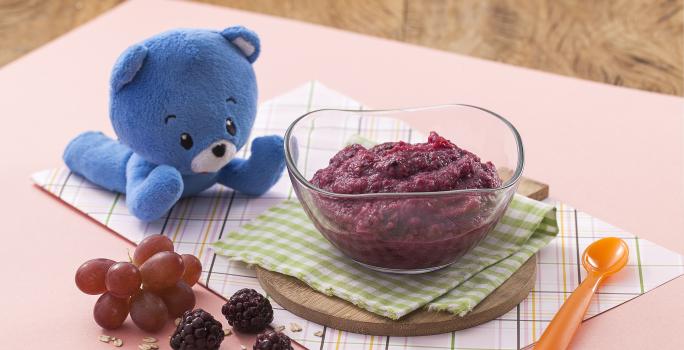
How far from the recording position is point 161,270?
1521 millimetres

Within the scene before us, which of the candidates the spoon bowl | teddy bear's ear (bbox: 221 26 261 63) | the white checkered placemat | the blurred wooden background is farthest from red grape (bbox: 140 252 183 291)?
the blurred wooden background

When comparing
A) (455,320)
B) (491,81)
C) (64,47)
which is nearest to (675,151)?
(491,81)

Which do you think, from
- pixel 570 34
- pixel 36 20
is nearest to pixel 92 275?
pixel 36 20

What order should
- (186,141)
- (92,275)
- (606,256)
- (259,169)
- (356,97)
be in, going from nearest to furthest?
(92,275), (606,256), (186,141), (259,169), (356,97)

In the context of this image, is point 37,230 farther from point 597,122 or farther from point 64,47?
point 597,122

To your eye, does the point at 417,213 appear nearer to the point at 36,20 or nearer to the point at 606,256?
the point at 606,256

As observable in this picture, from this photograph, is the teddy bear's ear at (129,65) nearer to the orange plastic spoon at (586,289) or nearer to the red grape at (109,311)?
the red grape at (109,311)

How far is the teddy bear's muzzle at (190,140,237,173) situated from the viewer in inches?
69.7

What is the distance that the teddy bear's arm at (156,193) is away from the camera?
174 cm

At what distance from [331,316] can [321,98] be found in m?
0.83

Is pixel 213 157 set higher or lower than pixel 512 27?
higher

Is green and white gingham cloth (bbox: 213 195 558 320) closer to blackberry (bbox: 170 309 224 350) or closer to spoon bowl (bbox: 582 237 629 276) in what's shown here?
spoon bowl (bbox: 582 237 629 276)

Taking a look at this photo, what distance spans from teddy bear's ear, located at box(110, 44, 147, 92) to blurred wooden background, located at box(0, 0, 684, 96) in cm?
159

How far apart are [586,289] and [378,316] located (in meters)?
0.33
